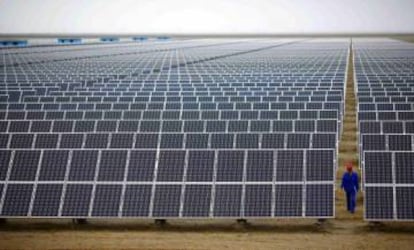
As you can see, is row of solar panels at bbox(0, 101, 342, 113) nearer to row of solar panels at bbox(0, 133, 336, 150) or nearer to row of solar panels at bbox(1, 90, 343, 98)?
row of solar panels at bbox(1, 90, 343, 98)

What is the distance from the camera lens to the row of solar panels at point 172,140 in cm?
1416

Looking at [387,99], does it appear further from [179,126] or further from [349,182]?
[349,182]

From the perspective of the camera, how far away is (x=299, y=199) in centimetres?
1192

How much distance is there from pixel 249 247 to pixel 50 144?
5803 mm

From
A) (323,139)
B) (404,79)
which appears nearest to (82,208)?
(323,139)

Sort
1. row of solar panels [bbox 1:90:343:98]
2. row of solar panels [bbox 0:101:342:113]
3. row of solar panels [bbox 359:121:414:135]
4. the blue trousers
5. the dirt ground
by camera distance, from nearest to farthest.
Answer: the dirt ground < the blue trousers < row of solar panels [bbox 359:121:414:135] < row of solar panels [bbox 0:101:342:113] < row of solar panels [bbox 1:90:343:98]

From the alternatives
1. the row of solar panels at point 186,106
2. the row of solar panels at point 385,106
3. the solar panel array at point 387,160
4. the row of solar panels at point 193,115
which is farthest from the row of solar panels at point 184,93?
the row of solar panels at point 193,115

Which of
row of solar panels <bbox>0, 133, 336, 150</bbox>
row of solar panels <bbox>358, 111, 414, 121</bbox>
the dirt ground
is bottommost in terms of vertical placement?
the dirt ground

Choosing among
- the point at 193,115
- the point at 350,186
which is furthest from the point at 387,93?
the point at 350,186

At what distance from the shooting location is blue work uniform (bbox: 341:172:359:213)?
1270cm

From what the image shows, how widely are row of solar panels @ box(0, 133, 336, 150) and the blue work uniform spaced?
1.76 meters

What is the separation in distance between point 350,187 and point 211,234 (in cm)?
327

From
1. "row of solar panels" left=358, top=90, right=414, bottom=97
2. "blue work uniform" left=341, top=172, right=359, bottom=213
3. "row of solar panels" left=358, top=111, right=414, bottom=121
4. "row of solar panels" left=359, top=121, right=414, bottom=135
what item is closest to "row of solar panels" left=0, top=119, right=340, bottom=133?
"row of solar panels" left=359, top=121, right=414, bottom=135

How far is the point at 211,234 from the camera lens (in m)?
11.9
